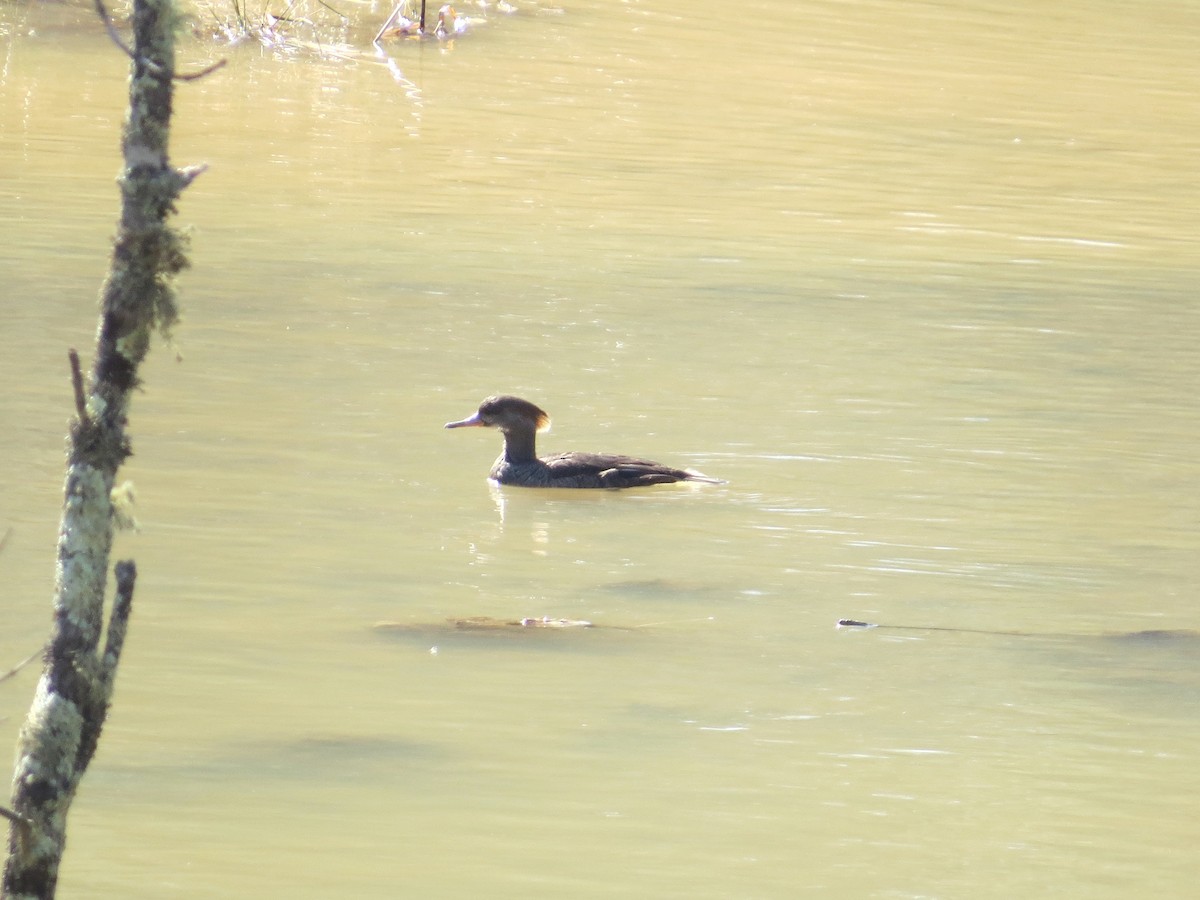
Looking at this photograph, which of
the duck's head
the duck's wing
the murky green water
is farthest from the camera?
the duck's head

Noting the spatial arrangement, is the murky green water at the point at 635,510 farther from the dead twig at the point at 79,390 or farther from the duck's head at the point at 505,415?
the dead twig at the point at 79,390

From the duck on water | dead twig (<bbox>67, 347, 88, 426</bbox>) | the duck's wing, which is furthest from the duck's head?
dead twig (<bbox>67, 347, 88, 426</bbox>)

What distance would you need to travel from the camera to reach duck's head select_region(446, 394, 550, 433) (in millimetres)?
11273

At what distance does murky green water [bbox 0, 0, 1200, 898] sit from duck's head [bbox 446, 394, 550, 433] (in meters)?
0.28

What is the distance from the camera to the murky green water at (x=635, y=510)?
6.43m

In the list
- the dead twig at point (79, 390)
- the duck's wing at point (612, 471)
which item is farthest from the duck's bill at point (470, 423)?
the dead twig at point (79, 390)

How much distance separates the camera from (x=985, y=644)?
8.34 metres

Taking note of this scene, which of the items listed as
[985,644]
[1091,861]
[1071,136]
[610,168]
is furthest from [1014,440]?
[1071,136]

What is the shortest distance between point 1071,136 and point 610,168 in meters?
6.20

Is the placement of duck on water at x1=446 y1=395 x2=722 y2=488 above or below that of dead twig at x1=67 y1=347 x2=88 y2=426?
below

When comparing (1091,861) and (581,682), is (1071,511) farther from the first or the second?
(1091,861)

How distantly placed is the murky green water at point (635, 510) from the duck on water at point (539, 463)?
120 mm

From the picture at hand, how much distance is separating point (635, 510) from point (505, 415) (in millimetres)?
915

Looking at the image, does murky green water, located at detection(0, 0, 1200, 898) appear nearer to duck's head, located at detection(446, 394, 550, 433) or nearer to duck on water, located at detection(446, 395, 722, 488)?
duck on water, located at detection(446, 395, 722, 488)
